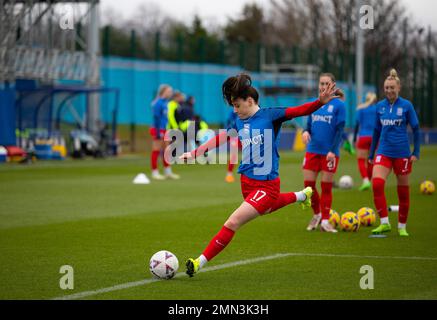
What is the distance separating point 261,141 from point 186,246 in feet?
9.05

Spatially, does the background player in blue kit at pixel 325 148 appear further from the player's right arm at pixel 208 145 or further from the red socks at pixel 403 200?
the player's right arm at pixel 208 145

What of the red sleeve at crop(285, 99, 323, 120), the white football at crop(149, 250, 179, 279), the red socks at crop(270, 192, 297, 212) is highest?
the red sleeve at crop(285, 99, 323, 120)

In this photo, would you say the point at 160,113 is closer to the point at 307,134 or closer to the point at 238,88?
the point at 307,134

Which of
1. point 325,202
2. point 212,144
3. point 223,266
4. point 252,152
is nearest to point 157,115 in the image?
point 325,202

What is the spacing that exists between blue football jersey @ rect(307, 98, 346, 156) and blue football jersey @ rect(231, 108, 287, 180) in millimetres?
4007

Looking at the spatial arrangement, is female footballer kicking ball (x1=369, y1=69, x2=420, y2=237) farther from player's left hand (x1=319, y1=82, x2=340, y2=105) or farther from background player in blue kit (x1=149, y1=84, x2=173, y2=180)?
background player in blue kit (x1=149, y1=84, x2=173, y2=180)

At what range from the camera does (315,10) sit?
6675cm

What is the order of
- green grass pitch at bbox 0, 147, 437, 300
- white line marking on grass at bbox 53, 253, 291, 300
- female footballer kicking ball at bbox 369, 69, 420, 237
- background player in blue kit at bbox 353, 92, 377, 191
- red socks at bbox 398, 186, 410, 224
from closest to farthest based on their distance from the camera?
white line marking on grass at bbox 53, 253, 291, 300
green grass pitch at bbox 0, 147, 437, 300
female footballer kicking ball at bbox 369, 69, 420, 237
red socks at bbox 398, 186, 410, 224
background player in blue kit at bbox 353, 92, 377, 191

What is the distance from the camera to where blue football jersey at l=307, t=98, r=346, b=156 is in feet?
45.2

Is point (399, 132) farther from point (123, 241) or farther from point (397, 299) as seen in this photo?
point (397, 299)

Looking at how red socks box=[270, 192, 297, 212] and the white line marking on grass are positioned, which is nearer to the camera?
the white line marking on grass

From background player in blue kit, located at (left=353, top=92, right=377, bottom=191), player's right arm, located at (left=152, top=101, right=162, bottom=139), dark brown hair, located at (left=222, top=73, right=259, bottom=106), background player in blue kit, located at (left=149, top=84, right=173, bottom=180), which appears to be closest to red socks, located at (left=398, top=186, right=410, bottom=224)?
dark brown hair, located at (left=222, top=73, right=259, bottom=106)

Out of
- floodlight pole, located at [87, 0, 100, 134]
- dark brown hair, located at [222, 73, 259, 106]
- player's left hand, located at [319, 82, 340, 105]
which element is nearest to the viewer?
player's left hand, located at [319, 82, 340, 105]

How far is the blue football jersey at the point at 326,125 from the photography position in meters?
13.8
